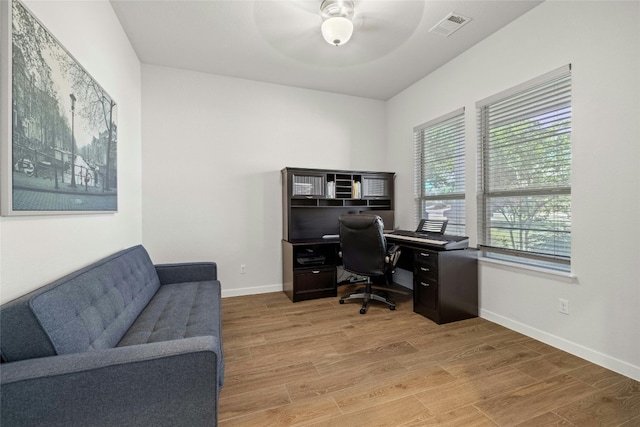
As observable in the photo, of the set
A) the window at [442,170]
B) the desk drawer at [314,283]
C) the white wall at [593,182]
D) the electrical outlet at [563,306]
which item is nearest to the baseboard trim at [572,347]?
the white wall at [593,182]

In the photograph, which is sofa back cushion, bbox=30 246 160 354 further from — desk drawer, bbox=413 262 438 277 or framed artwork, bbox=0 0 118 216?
desk drawer, bbox=413 262 438 277

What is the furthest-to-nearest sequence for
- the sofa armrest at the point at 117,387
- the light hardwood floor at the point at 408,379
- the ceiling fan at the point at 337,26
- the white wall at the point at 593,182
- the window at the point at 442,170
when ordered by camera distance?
1. the window at the point at 442,170
2. the ceiling fan at the point at 337,26
3. the white wall at the point at 593,182
4. the light hardwood floor at the point at 408,379
5. the sofa armrest at the point at 117,387

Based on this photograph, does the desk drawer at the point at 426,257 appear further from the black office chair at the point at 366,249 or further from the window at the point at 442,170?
the window at the point at 442,170

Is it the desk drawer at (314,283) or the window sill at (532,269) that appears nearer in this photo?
the window sill at (532,269)

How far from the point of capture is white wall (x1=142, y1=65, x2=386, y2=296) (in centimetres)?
337

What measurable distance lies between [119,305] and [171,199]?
1968mm

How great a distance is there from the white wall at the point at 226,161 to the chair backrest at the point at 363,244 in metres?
1.13

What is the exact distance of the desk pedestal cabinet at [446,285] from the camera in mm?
2754

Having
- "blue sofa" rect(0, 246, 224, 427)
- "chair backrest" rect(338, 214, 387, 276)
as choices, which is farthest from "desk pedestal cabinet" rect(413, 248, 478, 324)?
"blue sofa" rect(0, 246, 224, 427)

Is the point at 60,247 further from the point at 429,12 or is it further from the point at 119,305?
the point at 429,12

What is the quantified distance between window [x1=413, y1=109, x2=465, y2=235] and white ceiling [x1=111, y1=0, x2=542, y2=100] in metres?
0.76

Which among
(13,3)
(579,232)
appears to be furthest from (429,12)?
(13,3)

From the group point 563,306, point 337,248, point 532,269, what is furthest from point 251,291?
point 563,306

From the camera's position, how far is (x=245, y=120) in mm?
3738
